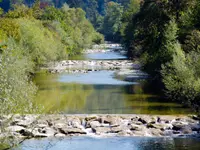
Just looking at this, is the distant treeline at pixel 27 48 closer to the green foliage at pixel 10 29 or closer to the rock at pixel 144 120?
the green foliage at pixel 10 29

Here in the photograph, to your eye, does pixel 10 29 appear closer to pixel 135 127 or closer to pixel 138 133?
pixel 135 127

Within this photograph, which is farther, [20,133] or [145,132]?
[145,132]

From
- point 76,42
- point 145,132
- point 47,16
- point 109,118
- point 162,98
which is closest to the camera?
point 145,132

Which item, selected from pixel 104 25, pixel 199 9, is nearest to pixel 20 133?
pixel 199 9

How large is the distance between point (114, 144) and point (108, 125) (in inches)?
153

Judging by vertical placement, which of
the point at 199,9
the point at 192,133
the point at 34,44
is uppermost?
the point at 199,9

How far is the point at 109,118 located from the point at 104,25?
447ft

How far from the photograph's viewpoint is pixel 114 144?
2334 centimetres

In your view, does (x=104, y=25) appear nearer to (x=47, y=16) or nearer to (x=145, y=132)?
(x=47, y=16)

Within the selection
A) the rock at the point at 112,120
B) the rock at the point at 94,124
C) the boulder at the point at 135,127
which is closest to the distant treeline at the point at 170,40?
the boulder at the point at 135,127

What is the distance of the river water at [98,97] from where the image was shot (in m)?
32.2

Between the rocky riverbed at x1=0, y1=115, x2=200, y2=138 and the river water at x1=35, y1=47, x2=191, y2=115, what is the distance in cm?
275

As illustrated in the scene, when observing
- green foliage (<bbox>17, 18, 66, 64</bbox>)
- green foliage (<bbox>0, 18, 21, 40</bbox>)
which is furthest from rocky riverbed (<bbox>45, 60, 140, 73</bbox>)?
green foliage (<bbox>0, 18, 21, 40</bbox>)

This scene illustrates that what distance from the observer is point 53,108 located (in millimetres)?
32781
